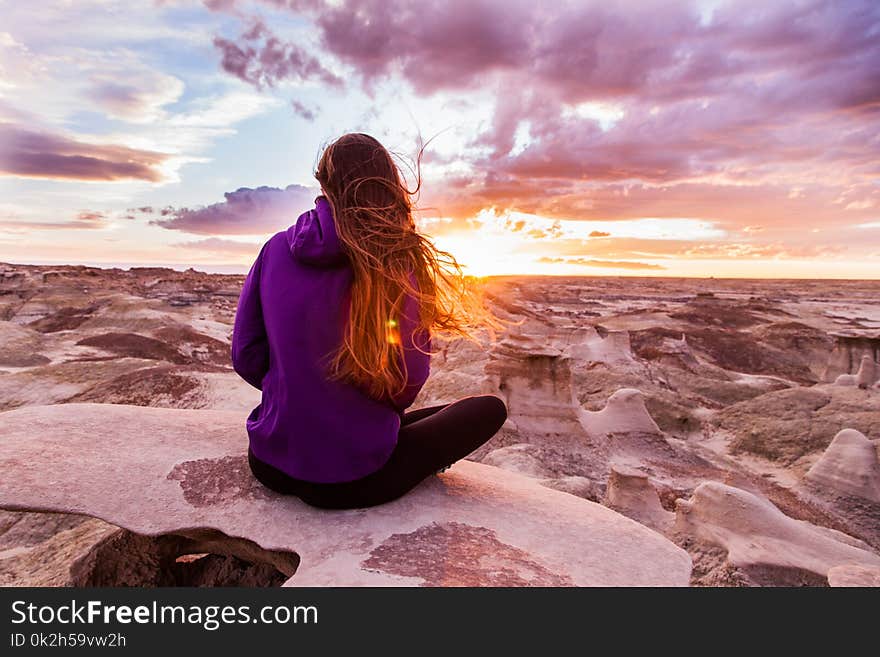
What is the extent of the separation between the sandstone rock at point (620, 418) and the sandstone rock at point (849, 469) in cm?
315

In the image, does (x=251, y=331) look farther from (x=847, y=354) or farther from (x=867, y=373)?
(x=847, y=354)

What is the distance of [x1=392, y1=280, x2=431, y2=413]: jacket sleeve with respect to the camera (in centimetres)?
247

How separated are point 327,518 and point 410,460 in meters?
0.50

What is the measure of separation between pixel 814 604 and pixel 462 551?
1491 mm

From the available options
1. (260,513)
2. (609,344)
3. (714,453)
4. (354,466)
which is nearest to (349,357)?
(354,466)

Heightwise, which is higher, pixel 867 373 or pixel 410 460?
pixel 410 460

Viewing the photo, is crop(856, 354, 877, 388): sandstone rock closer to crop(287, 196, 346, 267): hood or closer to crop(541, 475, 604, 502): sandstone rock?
crop(541, 475, 604, 502): sandstone rock

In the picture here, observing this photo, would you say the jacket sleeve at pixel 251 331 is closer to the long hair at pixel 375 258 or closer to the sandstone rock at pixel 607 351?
the long hair at pixel 375 258

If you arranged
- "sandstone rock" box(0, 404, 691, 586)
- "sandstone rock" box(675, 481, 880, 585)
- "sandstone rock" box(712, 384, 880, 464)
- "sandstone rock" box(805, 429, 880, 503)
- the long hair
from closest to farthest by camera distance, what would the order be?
"sandstone rock" box(0, 404, 691, 586)
the long hair
"sandstone rock" box(675, 481, 880, 585)
"sandstone rock" box(805, 429, 880, 503)
"sandstone rock" box(712, 384, 880, 464)

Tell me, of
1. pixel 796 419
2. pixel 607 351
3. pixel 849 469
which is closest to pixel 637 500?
pixel 849 469

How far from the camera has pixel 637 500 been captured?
754 cm

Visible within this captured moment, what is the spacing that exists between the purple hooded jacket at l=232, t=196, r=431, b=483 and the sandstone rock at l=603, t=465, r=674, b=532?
19.9 feet

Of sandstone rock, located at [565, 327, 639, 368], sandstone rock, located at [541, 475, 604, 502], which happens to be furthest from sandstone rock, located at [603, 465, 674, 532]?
sandstone rock, located at [565, 327, 639, 368]

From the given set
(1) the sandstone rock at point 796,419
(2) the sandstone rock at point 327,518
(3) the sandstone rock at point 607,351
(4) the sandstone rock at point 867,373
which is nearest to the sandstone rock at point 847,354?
(4) the sandstone rock at point 867,373
